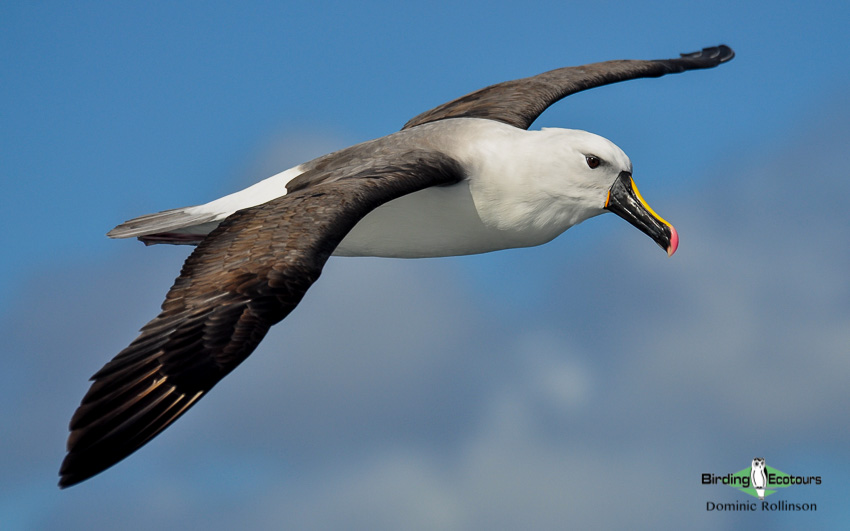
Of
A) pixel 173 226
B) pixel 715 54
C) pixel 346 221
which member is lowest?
pixel 346 221

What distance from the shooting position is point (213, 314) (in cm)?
697

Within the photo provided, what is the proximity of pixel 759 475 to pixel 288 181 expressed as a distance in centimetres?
595

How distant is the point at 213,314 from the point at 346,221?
126cm

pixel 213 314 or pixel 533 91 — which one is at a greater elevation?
pixel 533 91

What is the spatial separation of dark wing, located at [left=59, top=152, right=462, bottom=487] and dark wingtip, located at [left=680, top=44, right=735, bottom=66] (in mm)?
7488

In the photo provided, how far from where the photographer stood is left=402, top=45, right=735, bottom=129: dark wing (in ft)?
37.5

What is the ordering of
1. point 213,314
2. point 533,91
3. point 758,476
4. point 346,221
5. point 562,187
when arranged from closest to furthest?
point 213,314, point 346,221, point 562,187, point 758,476, point 533,91

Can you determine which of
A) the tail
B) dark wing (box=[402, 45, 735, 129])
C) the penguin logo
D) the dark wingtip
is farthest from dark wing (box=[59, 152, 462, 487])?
the dark wingtip

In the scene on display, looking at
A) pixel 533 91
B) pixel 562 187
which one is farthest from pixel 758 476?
pixel 533 91

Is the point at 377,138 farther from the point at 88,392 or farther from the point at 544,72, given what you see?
the point at 88,392

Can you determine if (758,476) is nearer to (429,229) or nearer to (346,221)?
(429,229)

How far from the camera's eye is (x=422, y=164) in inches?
346

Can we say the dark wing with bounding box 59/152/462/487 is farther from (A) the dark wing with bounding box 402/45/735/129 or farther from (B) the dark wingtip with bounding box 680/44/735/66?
(B) the dark wingtip with bounding box 680/44/735/66

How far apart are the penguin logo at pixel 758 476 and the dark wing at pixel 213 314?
5353mm
